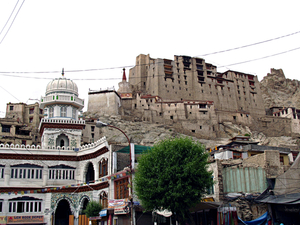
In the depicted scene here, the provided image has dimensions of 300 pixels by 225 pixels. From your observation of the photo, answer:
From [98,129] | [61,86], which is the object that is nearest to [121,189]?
[61,86]

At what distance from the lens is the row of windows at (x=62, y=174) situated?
135 feet

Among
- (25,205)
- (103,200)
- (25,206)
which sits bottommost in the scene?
(25,206)

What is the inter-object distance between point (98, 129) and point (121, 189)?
4510 centimetres

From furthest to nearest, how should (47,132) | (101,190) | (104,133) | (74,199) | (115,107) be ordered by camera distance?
(115,107), (104,133), (47,132), (74,199), (101,190)

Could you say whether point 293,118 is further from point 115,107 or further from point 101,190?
point 101,190

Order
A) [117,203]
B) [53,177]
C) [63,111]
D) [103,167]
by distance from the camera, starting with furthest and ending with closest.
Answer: [63,111] → [53,177] → [103,167] → [117,203]

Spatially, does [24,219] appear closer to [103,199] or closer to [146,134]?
[103,199]

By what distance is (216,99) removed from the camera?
329ft

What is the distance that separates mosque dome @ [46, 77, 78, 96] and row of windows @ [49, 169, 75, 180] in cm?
1085

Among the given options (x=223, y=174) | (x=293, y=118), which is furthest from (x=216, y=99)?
(x=223, y=174)

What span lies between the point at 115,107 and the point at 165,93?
17.4 meters

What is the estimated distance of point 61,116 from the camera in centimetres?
4534

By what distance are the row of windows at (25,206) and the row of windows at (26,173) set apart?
9.60 ft

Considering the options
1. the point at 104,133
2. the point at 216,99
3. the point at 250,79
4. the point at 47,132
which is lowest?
the point at 47,132
